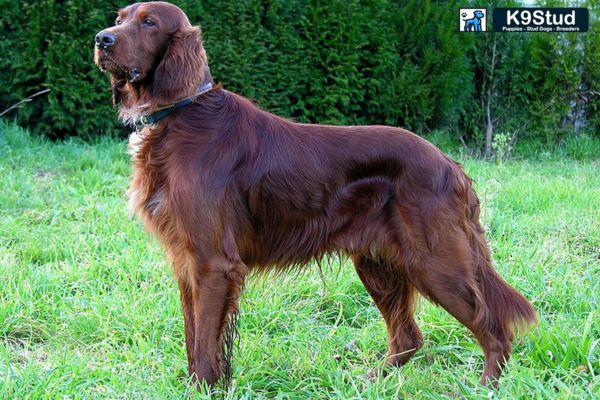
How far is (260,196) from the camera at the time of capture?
2623 millimetres

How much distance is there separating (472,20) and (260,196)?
634 cm

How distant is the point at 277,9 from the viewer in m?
6.90

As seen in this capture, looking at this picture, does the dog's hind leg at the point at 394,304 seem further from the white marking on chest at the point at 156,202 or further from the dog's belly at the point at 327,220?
the white marking on chest at the point at 156,202

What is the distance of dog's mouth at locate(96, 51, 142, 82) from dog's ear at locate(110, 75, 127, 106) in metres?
0.14

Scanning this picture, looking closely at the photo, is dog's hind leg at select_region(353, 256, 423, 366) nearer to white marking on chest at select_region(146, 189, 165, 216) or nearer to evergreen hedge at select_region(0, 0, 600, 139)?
white marking on chest at select_region(146, 189, 165, 216)

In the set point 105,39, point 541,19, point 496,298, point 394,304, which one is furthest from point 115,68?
point 541,19

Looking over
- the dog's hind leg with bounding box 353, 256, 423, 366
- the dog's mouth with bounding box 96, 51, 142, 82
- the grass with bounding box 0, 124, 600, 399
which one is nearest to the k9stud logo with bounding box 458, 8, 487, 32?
the grass with bounding box 0, 124, 600, 399

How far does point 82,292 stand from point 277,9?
4345 mm

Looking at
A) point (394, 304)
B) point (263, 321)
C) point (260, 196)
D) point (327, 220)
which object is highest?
point (260, 196)

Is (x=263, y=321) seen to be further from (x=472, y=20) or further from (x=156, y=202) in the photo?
(x=472, y=20)

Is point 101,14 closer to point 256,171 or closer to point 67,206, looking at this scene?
point 67,206

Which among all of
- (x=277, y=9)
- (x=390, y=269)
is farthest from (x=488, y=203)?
(x=277, y=9)

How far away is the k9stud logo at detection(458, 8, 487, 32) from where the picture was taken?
7992 mm

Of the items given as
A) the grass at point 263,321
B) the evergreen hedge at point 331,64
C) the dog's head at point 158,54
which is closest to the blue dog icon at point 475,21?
the evergreen hedge at point 331,64
